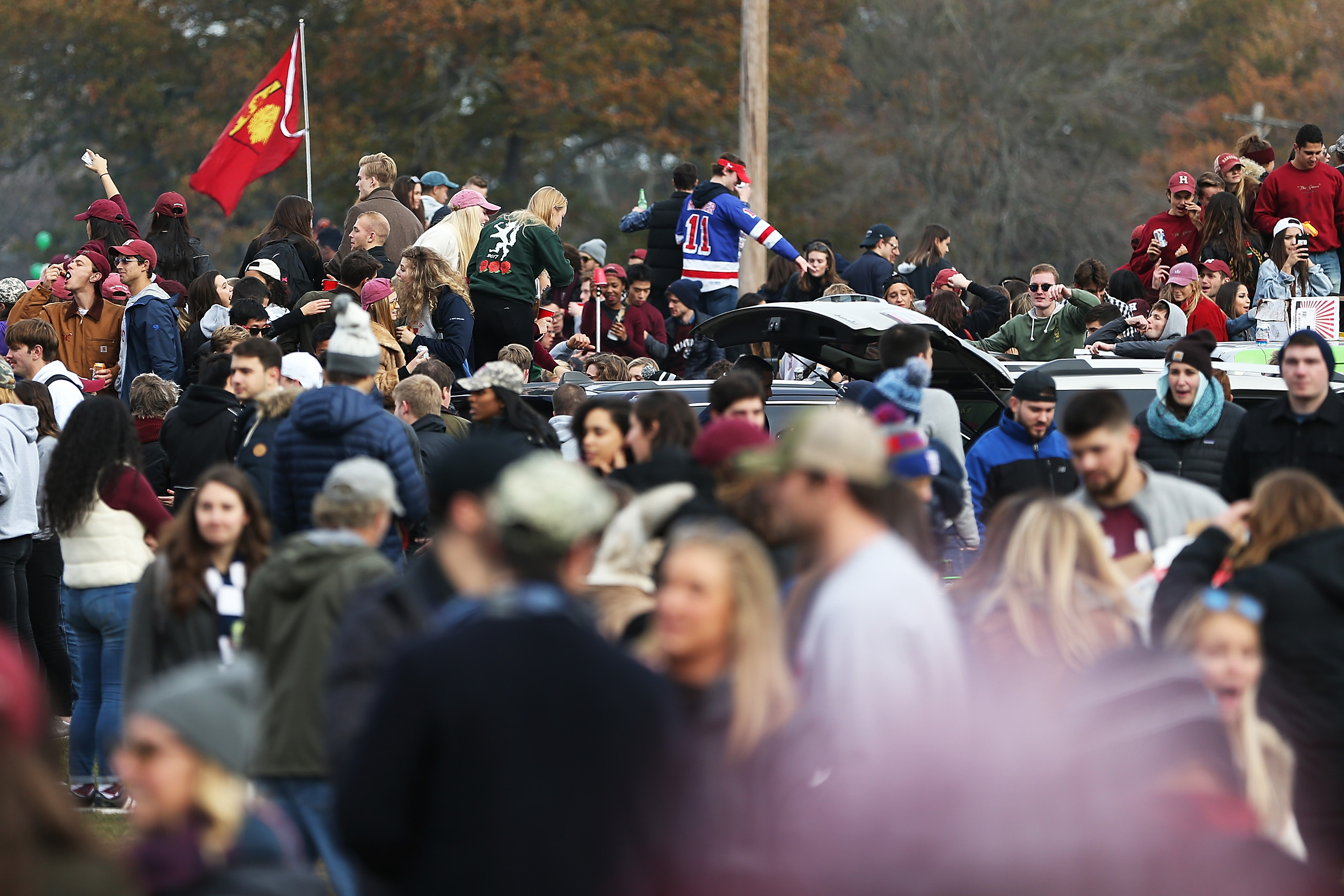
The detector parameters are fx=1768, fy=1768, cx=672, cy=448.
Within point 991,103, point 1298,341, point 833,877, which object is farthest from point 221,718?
point 991,103

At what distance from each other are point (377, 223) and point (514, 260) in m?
1.09

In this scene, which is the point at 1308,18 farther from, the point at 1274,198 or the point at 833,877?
the point at 833,877

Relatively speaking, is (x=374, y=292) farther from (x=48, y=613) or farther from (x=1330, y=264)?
(x=1330, y=264)

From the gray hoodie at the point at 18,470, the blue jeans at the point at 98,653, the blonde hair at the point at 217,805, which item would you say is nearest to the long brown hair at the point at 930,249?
the gray hoodie at the point at 18,470

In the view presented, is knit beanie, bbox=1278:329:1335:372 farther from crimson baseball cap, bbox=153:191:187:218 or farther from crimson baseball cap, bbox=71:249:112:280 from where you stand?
crimson baseball cap, bbox=153:191:187:218

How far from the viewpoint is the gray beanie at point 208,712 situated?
3.71 m

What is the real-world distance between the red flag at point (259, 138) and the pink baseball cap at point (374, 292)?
5095mm

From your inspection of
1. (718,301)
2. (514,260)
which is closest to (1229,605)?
(514,260)

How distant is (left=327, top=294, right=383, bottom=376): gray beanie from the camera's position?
7805 millimetres

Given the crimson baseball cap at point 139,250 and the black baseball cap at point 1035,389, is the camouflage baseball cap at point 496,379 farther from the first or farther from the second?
the crimson baseball cap at point 139,250

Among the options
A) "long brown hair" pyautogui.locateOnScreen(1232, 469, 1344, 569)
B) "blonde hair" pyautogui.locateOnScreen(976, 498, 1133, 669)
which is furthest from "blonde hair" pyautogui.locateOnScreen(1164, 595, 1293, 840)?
"long brown hair" pyautogui.locateOnScreen(1232, 469, 1344, 569)

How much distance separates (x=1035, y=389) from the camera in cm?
867

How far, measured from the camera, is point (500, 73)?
37.8 m

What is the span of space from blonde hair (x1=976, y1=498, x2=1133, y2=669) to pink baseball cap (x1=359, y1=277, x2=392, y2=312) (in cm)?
634
